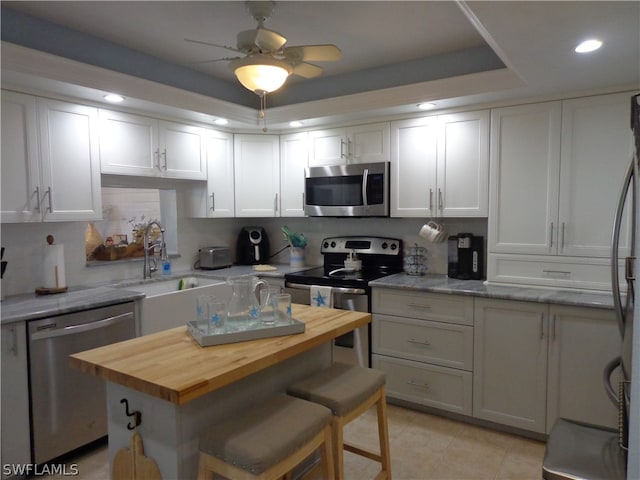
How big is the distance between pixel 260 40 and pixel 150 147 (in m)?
1.59

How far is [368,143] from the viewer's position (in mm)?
3443

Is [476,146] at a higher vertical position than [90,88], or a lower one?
lower

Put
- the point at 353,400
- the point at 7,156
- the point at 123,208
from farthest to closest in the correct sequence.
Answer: the point at 123,208, the point at 7,156, the point at 353,400

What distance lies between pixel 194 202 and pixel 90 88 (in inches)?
54.8

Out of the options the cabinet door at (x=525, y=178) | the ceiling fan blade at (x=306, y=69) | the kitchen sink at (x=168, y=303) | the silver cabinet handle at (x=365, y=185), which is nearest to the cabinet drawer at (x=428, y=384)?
the cabinet door at (x=525, y=178)

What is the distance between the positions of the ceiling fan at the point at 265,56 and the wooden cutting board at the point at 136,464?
1578mm

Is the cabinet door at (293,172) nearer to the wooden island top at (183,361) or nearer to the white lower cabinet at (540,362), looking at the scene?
the white lower cabinet at (540,362)

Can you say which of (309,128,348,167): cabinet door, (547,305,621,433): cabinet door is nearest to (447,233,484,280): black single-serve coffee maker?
(547,305,621,433): cabinet door

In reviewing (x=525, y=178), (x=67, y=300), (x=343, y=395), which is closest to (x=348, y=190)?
(x=525, y=178)

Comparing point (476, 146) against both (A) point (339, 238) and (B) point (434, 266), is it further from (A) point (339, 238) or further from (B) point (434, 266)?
(A) point (339, 238)

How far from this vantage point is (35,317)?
89.0 inches

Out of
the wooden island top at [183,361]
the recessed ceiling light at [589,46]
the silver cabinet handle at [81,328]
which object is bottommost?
the silver cabinet handle at [81,328]

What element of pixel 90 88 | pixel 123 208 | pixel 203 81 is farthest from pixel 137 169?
pixel 203 81

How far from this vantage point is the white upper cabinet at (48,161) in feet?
8.03
